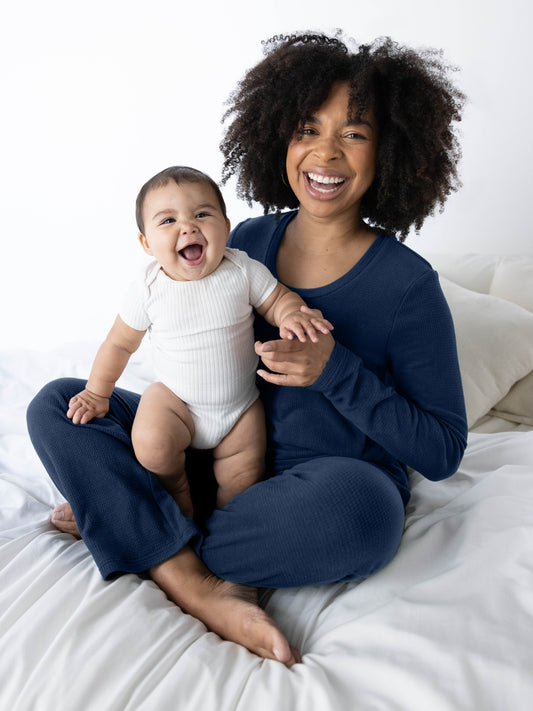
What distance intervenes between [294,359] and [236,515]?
1.01 feet

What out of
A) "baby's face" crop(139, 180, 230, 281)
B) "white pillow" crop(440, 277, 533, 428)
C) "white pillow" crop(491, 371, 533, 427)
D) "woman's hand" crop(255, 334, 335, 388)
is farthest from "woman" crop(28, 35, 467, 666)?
"white pillow" crop(491, 371, 533, 427)

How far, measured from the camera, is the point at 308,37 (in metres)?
1.39

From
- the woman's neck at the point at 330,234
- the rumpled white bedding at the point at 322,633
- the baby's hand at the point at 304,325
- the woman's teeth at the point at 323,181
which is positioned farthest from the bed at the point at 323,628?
the woman's teeth at the point at 323,181

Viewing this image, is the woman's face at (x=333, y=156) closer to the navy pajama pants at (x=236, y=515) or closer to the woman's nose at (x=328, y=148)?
the woman's nose at (x=328, y=148)

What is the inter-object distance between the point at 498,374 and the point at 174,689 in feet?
3.90

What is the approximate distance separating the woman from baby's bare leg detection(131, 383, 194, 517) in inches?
1.6

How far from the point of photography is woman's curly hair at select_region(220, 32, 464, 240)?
1.28 metres

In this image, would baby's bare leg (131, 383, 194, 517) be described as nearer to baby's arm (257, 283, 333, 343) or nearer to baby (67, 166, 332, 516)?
baby (67, 166, 332, 516)

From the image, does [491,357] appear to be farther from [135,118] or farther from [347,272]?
[135,118]

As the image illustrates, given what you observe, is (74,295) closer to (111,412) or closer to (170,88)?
(170,88)

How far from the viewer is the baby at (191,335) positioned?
1211mm

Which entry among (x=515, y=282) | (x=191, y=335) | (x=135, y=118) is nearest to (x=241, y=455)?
(x=191, y=335)

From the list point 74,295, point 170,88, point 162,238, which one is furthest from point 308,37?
point 74,295

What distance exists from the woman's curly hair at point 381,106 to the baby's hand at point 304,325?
1.23 ft
